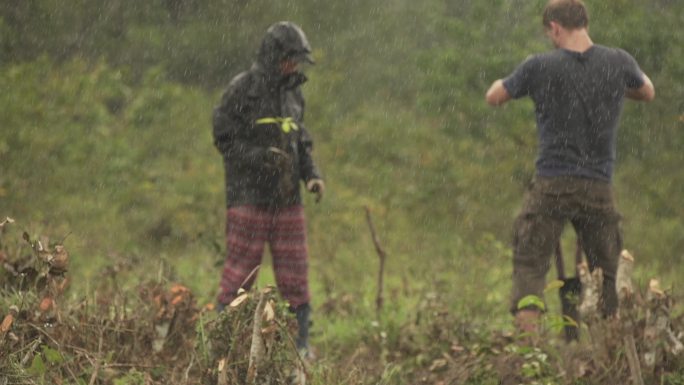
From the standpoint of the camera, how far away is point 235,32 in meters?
A: 16.8

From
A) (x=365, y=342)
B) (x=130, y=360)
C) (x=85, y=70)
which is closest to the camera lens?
(x=130, y=360)

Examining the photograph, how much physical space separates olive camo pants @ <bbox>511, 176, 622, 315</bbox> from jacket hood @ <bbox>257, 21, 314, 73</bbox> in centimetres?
140

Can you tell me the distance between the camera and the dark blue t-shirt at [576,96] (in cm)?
600

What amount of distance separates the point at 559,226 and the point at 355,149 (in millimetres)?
7665

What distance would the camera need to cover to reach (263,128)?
6.50 m

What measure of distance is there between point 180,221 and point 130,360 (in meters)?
7.05

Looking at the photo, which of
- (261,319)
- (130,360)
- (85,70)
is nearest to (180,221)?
(85,70)

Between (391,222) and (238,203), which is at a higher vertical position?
(391,222)

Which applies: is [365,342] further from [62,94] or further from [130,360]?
[62,94]

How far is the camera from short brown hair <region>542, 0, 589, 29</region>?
19.7ft

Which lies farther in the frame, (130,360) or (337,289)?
(337,289)

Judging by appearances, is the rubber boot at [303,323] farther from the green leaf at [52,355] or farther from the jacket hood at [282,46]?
the green leaf at [52,355]

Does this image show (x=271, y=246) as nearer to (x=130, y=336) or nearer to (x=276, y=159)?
(x=276, y=159)

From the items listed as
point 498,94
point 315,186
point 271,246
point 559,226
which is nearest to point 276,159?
point 315,186
